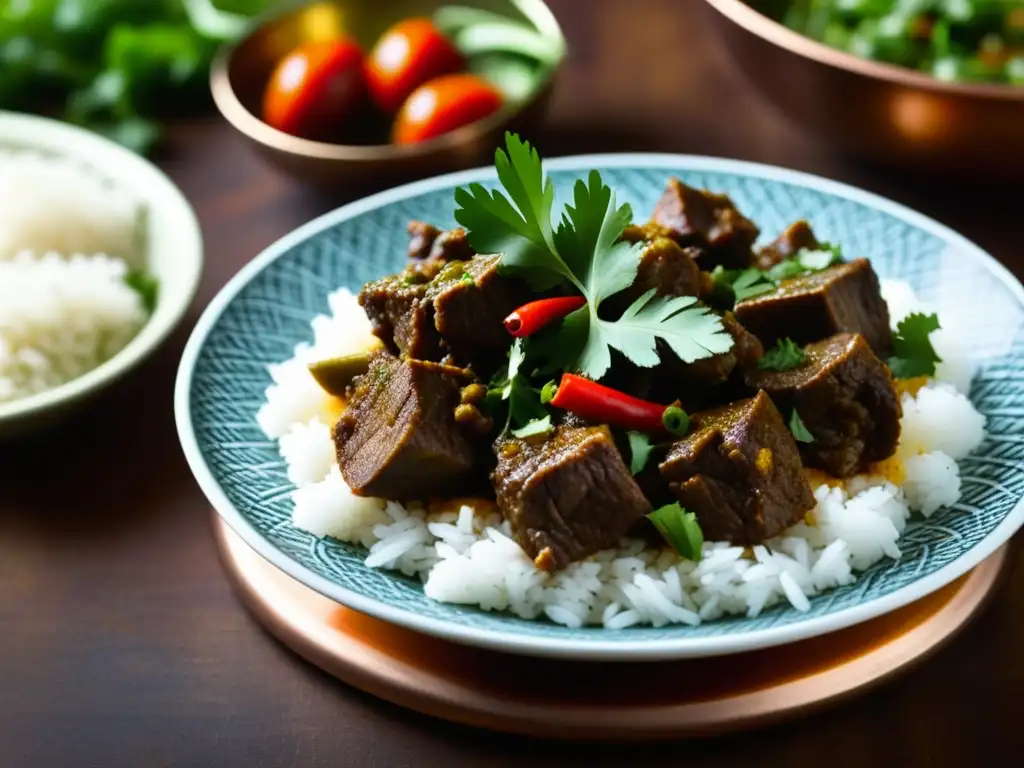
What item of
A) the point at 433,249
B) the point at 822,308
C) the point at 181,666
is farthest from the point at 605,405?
the point at 181,666

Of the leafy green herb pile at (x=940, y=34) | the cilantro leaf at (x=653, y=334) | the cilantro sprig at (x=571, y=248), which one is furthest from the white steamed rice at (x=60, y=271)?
the leafy green herb pile at (x=940, y=34)

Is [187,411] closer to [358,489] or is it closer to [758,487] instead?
[358,489]

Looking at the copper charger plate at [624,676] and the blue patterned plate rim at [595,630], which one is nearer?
the blue patterned plate rim at [595,630]

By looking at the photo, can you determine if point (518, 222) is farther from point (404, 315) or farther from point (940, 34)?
point (940, 34)

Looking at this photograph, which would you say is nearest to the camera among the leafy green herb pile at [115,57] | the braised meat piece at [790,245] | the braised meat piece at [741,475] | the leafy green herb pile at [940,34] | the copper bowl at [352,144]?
the braised meat piece at [741,475]

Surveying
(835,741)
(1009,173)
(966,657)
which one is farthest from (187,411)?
(1009,173)

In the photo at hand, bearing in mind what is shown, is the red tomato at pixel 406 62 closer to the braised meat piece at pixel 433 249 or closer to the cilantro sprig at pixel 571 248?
the braised meat piece at pixel 433 249
